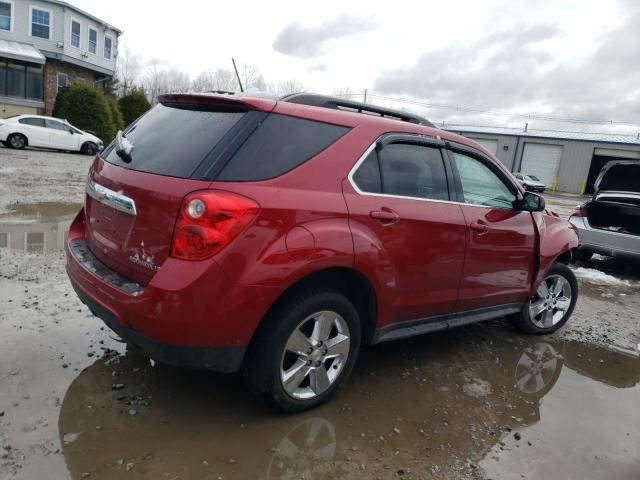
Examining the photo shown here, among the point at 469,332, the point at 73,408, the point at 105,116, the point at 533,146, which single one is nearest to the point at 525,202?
the point at 469,332

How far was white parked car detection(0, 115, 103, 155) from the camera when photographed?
1873cm

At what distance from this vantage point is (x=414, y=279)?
3357mm

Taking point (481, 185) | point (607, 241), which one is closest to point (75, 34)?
point (607, 241)

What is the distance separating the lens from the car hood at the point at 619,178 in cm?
789

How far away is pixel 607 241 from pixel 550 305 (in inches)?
134

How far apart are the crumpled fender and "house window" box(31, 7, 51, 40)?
103ft

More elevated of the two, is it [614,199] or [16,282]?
[614,199]

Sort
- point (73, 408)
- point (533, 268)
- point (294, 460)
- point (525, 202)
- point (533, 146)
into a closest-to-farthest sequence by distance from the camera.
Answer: point (294, 460) → point (73, 408) → point (525, 202) → point (533, 268) → point (533, 146)

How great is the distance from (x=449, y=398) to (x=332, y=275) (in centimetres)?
127

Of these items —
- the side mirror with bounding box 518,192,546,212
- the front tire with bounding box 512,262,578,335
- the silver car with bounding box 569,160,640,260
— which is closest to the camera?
the side mirror with bounding box 518,192,546,212

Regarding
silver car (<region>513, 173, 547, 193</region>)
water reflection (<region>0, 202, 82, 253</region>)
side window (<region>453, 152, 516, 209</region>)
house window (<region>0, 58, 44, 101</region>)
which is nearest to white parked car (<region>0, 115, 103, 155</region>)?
house window (<region>0, 58, 44, 101</region>)

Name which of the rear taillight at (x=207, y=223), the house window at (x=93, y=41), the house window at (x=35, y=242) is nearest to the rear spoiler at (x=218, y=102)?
the rear taillight at (x=207, y=223)

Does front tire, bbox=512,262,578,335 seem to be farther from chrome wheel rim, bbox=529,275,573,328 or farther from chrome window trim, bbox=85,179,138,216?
chrome window trim, bbox=85,179,138,216

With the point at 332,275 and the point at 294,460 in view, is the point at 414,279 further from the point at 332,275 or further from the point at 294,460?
the point at 294,460
